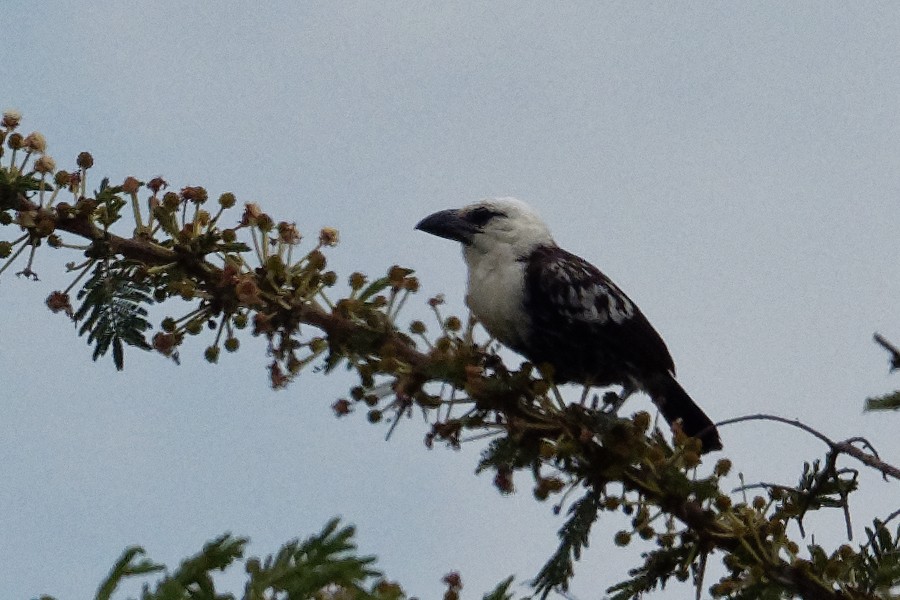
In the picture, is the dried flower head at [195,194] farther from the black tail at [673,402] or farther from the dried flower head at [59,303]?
the black tail at [673,402]

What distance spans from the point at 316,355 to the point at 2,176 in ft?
3.15

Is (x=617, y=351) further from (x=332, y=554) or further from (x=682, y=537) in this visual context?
(x=332, y=554)

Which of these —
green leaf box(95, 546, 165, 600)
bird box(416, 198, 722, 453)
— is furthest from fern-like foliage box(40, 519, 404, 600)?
bird box(416, 198, 722, 453)

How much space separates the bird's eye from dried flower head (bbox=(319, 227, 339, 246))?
2.49 m

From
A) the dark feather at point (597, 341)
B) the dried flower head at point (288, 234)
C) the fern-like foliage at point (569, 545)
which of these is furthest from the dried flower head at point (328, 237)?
the dark feather at point (597, 341)

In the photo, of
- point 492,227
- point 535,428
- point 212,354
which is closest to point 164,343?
point 212,354

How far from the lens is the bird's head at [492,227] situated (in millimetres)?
6062

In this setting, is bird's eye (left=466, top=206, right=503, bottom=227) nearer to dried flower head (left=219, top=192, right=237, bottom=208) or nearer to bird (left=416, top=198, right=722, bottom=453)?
bird (left=416, top=198, right=722, bottom=453)

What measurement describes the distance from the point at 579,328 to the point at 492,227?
0.85 metres

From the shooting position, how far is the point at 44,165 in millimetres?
3576

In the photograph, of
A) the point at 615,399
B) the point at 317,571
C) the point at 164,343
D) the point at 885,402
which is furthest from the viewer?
the point at 615,399

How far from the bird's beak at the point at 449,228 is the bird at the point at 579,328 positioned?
29cm

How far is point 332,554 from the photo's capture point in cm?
Answer: 236

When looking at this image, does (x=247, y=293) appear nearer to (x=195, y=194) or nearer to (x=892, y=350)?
(x=195, y=194)
